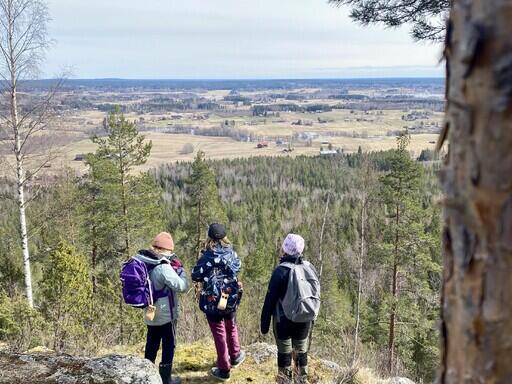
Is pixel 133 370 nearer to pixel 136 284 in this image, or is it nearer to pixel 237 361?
pixel 136 284

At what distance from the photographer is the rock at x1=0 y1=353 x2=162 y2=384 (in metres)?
3.30

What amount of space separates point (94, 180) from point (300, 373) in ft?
36.5

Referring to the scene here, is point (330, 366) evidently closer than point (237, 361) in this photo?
No

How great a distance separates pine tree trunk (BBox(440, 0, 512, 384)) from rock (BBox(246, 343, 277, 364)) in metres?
3.89

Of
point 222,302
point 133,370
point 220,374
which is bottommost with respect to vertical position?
point 220,374

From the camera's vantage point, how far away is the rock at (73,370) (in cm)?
330

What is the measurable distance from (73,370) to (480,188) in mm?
3364

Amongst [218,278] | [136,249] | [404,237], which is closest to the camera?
[218,278]

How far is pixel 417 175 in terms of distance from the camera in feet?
41.1

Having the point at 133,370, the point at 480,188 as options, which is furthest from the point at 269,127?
the point at 480,188

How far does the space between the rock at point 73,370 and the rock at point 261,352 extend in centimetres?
Result: 130

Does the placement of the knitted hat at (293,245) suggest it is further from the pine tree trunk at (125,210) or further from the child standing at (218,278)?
the pine tree trunk at (125,210)

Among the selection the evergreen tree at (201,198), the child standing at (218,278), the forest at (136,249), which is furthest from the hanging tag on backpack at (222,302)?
the evergreen tree at (201,198)

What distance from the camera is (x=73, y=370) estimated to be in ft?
11.2
